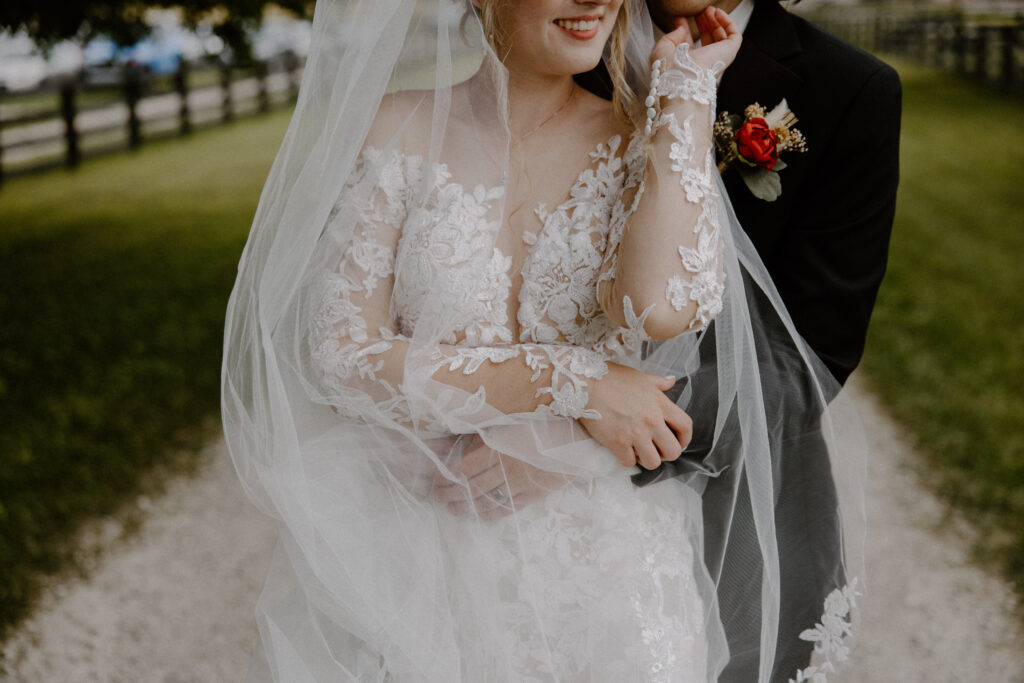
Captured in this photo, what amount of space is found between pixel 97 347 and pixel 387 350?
5.38m

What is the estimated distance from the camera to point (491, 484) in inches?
78.0

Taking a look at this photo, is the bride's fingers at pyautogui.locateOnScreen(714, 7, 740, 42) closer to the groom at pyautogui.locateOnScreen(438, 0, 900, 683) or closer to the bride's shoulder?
the groom at pyautogui.locateOnScreen(438, 0, 900, 683)

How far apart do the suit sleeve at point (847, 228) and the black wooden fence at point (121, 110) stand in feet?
31.5

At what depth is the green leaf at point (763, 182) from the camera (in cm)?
209

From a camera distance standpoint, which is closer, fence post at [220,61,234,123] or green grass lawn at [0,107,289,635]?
green grass lawn at [0,107,289,635]

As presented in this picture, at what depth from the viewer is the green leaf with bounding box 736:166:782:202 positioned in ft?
6.87

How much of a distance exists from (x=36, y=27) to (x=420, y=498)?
5012 millimetres

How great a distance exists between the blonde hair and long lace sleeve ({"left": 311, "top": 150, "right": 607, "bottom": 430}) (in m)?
0.34

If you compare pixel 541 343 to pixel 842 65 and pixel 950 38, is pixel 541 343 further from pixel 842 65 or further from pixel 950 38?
pixel 950 38

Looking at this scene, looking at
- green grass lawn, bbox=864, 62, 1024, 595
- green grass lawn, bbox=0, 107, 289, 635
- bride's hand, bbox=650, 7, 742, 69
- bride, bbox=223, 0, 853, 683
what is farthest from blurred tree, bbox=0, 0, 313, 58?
green grass lawn, bbox=864, 62, 1024, 595

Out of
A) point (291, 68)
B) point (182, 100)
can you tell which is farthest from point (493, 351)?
point (291, 68)

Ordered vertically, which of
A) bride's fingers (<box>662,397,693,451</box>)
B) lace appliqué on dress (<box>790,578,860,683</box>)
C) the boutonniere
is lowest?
lace appliqué on dress (<box>790,578,860,683</box>)

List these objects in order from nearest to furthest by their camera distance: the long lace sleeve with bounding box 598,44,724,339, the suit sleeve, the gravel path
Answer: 1. the long lace sleeve with bounding box 598,44,724,339
2. the suit sleeve
3. the gravel path

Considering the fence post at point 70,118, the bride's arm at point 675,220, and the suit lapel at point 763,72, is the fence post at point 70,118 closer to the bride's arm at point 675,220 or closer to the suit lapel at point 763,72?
the suit lapel at point 763,72
